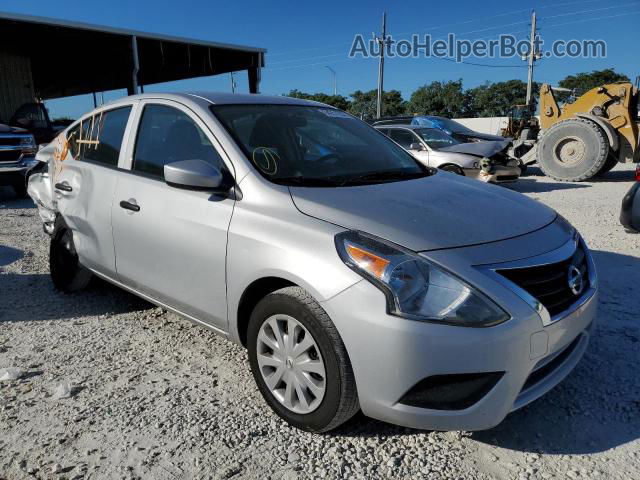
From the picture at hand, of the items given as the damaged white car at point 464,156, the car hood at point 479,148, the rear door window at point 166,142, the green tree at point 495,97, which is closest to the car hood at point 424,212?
the rear door window at point 166,142

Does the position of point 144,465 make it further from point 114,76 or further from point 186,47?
point 114,76

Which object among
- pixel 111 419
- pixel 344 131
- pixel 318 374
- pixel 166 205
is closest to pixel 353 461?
pixel 318 374

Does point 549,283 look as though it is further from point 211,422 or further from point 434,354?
point 211,422

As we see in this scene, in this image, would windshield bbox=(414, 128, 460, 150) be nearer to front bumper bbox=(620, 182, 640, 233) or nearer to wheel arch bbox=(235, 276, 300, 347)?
front bumper bbox=(620, 182, 640, 233)

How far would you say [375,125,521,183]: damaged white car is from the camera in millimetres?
9844

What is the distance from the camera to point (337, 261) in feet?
6.72

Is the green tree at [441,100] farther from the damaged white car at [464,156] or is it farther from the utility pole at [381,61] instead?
the damaged white car at [464,156]

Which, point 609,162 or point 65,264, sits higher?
point 609,162

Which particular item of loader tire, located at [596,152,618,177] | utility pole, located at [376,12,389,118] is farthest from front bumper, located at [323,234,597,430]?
utility pole, located at [376,12,389,118]

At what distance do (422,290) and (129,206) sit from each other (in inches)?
78.9

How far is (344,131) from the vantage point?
3389 millimetres

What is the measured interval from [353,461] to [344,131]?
212 centimetres

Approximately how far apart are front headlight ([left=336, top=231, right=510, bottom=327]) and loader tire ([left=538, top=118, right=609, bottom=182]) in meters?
10.9

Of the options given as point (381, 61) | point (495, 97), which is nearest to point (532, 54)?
point (381, 61)
